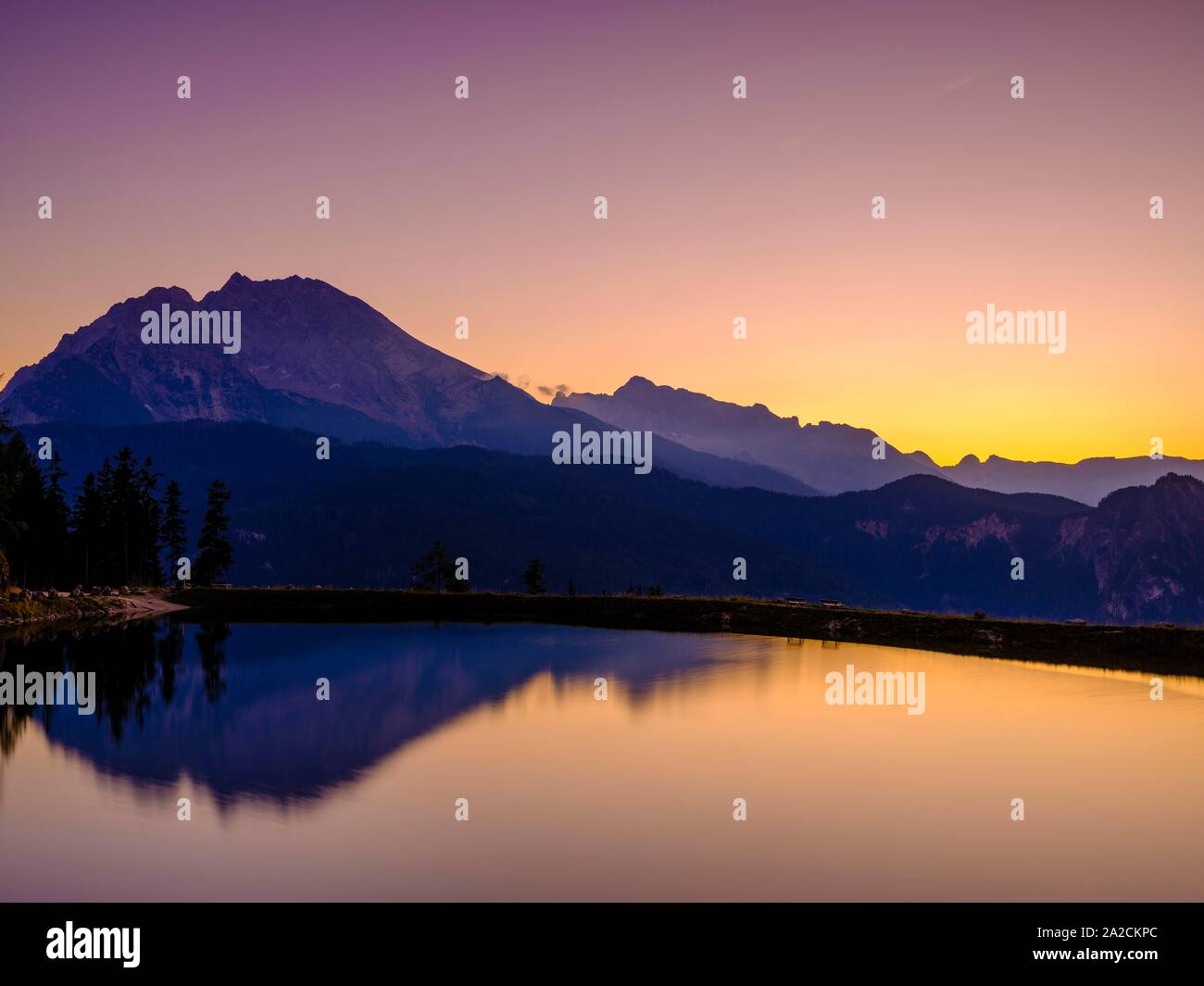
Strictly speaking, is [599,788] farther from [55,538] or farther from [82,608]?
[55,538]

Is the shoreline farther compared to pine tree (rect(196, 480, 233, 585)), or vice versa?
pine tree (rect(196, 480, 233, 585))

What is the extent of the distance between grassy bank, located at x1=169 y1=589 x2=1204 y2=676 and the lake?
385 inches

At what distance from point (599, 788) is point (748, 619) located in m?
52.7

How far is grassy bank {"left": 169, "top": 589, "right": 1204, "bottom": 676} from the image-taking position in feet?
201

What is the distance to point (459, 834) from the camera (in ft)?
80.3

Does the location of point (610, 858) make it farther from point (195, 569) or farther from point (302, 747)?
point (195, 569)

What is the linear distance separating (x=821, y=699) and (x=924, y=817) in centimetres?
1811

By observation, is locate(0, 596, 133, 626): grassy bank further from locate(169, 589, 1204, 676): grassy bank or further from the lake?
the lake

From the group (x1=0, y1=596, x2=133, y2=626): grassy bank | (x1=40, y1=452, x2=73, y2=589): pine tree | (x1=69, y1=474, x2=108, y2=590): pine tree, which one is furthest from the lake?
(x1=69, y1=474, x2=108, y2=590): pine tree

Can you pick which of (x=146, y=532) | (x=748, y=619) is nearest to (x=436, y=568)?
(x=146, y=532)

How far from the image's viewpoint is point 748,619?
80.6 meters

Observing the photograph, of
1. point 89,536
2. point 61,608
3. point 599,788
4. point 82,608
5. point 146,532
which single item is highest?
point 146,532

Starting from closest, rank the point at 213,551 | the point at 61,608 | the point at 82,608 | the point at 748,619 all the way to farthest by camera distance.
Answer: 1. the point at 748,619
2. the point at 61,608
3. the point at 82,608
4. the point at 213,551
